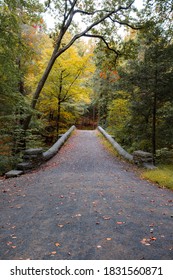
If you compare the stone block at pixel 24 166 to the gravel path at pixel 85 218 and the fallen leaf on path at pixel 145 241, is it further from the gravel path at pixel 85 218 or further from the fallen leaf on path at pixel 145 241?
the fallen leaf on path at pixel 145 241

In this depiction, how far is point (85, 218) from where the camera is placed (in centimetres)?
381

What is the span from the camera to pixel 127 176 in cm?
716

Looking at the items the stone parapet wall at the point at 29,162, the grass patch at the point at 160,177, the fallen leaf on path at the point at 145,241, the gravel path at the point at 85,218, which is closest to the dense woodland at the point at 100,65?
the stone parapet wall at the point at 29,162

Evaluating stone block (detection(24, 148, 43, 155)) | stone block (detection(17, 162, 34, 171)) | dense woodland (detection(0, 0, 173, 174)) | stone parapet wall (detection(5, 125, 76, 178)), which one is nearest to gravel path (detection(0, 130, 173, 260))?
stone parapet wall (detection(5, 125, 76, 178))

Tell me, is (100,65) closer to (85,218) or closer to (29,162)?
(29,162)

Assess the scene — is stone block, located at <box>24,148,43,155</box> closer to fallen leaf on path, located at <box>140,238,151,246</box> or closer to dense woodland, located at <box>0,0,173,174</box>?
dense woodland, located at <box>0,0,173,174</box>

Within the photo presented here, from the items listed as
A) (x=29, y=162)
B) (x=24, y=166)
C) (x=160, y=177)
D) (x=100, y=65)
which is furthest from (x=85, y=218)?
(x=100, y=65)

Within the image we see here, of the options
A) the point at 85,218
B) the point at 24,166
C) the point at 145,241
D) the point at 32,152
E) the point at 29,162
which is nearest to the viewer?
the point at 145,241

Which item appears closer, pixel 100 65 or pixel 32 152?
pixel 32 152

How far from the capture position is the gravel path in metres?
2.82

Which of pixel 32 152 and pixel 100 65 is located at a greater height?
pixel 100 65

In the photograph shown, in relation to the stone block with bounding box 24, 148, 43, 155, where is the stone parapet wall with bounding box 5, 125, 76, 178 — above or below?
below
